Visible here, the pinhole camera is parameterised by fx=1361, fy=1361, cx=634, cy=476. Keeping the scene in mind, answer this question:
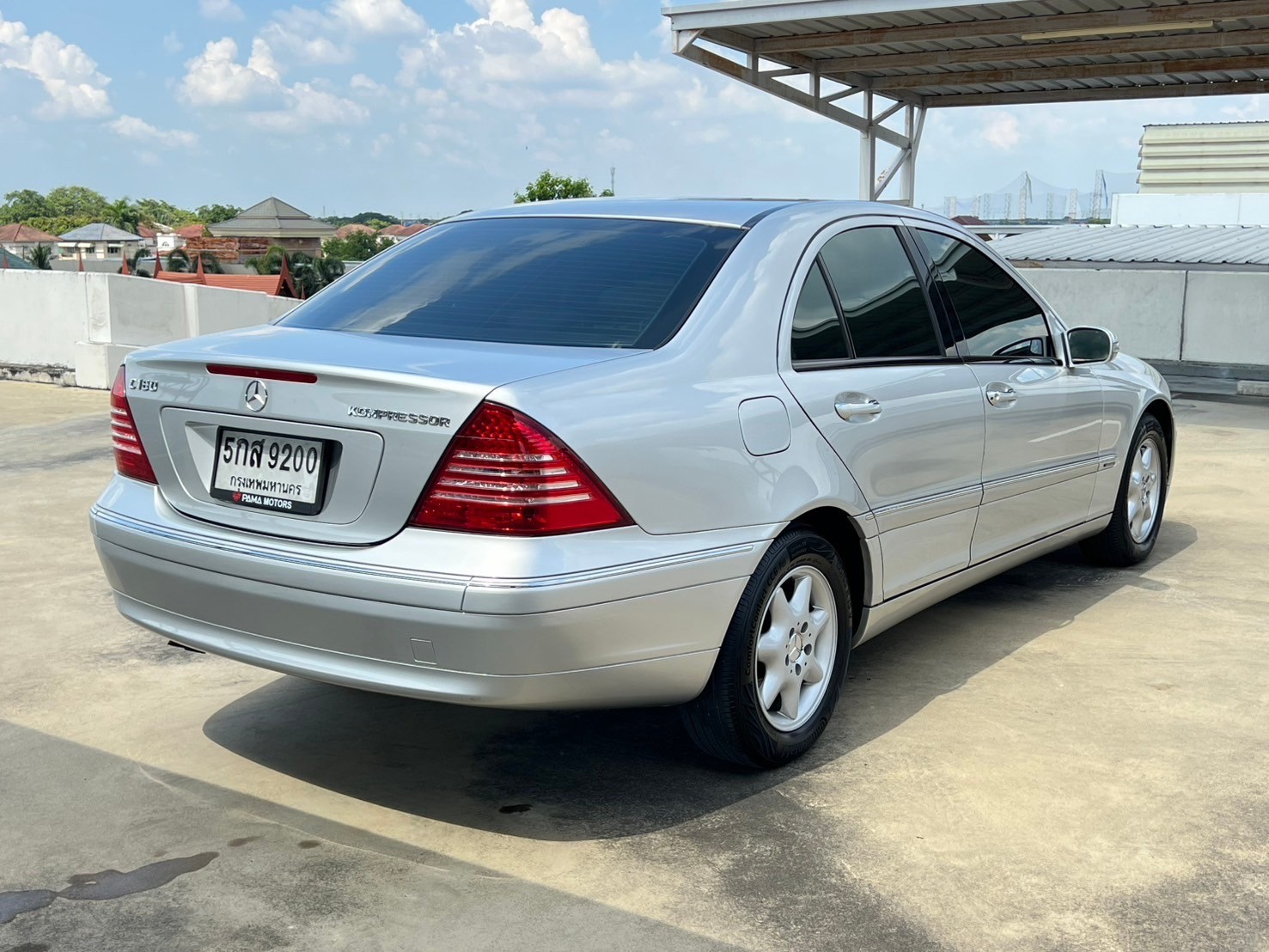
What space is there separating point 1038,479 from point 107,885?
3.48 meters

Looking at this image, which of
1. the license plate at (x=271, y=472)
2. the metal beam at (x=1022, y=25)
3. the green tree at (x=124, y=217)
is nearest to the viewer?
the license plate at (x=271, y=472)

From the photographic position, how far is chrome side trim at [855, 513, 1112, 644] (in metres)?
4.25

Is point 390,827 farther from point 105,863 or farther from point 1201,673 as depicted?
point 1201,673

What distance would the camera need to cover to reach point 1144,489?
20.9 feet

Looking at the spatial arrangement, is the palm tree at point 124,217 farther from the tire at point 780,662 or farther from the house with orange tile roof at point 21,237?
the tire at point 780,662

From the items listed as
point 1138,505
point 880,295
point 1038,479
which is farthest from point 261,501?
point 1138,505

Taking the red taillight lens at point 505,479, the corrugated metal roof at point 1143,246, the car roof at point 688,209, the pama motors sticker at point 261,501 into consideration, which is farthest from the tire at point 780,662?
the corrugated metal roof at point 1143,246

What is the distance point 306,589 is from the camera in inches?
128

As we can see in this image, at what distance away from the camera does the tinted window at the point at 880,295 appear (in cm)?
420

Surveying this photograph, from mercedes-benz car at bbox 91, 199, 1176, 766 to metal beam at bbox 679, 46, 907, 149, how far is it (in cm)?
1051

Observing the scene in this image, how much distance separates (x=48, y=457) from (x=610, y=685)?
7.34 metres

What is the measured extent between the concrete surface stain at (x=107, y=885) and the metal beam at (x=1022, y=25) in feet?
39.1

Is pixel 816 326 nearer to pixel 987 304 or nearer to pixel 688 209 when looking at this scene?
pixel 688 209

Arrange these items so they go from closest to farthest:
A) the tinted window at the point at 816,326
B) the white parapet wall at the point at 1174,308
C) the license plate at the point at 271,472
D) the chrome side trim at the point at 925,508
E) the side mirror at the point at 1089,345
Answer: the license plate at the point at 271,472
the tinted window at the point at 816,326
the chrome side trim at the point at 925,508
the side mirror at the point at 1089,345
the white parapet wall at the point at 1174,308
